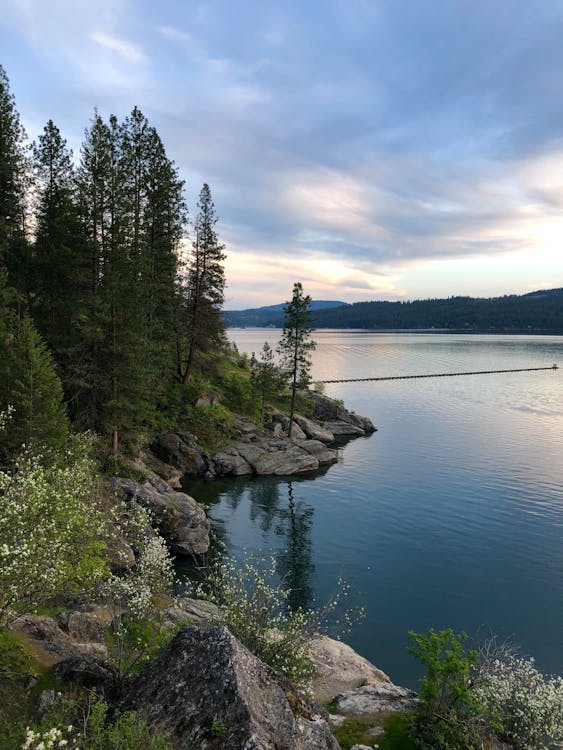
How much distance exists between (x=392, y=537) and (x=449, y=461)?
22079 mm

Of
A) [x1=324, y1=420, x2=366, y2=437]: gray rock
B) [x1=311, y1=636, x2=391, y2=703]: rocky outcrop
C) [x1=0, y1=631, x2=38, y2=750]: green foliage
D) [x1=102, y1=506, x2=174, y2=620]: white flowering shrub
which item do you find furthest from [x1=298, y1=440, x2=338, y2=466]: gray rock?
[x1=0, y1=631, x2=38, y2=750]: green foliage

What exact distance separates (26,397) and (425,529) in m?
30.8

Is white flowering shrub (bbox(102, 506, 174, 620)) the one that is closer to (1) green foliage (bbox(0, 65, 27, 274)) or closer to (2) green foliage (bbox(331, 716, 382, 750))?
(2) green foliage (bbox(331, 716, 382, 750))

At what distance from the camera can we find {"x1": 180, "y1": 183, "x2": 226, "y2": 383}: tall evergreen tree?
57375 mm

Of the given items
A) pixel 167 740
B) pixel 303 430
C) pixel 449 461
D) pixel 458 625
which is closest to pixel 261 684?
pixel 167 740

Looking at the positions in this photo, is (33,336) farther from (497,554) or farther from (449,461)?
(449,461)

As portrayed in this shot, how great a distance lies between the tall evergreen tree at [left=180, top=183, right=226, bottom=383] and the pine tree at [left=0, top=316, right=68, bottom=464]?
31.1 meters

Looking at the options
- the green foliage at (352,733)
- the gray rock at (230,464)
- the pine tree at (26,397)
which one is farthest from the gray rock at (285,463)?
the green foliage at (352,733)

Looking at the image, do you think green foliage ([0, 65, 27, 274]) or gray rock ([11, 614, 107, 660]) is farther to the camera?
green foliage ([0, 65, 27, 274])

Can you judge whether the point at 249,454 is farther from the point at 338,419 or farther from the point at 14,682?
the point at 14,682

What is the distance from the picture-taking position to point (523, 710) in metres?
14.1

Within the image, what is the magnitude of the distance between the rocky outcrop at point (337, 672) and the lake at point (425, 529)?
2828 millimetres

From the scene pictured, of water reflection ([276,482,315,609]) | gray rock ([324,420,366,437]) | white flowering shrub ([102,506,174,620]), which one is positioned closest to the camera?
white flowering shrub ([102,506,174,620])

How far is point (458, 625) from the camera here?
26.3m
